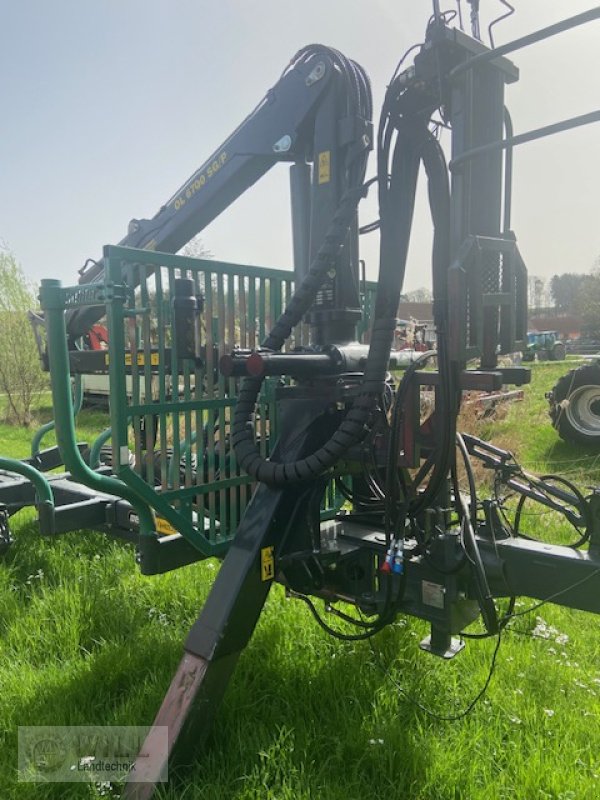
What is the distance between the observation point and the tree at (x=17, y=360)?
1408 centimetres

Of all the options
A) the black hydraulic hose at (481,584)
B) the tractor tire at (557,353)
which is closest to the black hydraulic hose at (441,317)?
the black hydraulic hose at (481,584)

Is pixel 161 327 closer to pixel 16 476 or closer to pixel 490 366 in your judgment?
pixel 490 366

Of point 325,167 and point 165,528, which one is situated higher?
point 325,167

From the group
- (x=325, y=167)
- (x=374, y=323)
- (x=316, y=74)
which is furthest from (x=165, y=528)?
(x=316, y=74)

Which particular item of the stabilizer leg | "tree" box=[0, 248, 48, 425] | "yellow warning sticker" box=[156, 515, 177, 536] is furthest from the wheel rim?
"tree" box=[0, 248, 48, 425]

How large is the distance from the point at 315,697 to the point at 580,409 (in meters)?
6.31

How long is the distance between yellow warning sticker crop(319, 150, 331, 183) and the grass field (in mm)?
2225

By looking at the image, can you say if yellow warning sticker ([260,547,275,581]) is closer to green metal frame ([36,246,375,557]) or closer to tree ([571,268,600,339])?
green metal frame ([36,246,375,557])

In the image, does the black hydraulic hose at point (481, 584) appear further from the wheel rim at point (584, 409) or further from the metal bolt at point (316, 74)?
the wheel rim at point (584, 409)

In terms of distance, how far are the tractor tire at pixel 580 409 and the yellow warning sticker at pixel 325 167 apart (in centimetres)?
566

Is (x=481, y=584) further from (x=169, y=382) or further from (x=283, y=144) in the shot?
(x=283, y=144)

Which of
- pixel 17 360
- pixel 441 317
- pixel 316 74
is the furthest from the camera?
pixel 17 360

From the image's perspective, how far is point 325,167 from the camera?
9.93 feet

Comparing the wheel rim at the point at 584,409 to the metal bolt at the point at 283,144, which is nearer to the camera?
the metal bolt at the point at 283,144
